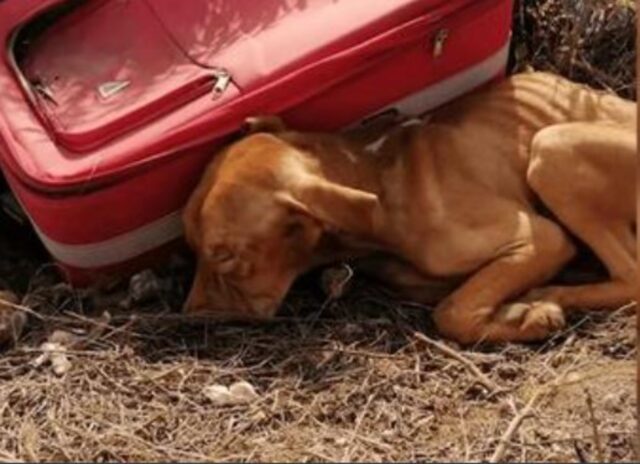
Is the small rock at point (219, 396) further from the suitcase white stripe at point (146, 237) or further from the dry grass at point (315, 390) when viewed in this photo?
the suitcase white stripe at point (146, 237)

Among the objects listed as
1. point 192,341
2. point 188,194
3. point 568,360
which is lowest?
point 568,360

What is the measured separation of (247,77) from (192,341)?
0.76m

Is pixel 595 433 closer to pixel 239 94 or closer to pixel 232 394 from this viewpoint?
pixel 232 394

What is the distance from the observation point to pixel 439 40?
4.52 meters

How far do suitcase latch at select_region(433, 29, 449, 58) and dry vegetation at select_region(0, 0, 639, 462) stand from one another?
0.72 metres

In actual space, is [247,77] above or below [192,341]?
above

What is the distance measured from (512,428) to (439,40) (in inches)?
47.9

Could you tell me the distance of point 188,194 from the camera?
14.7 feet

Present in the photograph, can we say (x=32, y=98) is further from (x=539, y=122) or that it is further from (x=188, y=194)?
(x=539, y=122)

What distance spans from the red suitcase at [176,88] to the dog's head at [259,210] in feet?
0.38

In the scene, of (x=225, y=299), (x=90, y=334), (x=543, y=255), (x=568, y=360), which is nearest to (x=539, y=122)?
(x=543, y=255)

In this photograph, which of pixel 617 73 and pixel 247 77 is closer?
pixel 247 77

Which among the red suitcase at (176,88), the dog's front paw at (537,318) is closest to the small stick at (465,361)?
the dog's front paw at (537,318)

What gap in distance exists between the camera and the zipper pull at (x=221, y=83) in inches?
174
